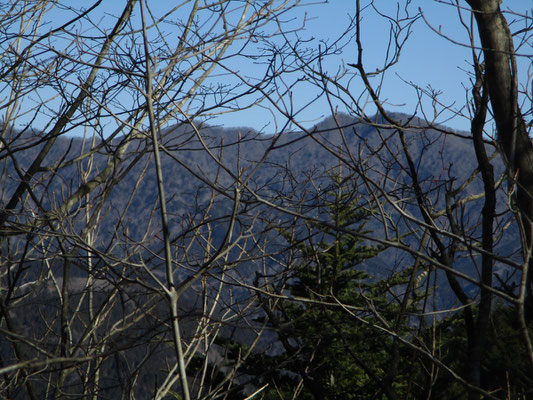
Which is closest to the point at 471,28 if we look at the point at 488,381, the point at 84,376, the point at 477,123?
the point at 477,123

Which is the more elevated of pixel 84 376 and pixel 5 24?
pixel 5 24

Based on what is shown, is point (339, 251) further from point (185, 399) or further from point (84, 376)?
point (185, 399)

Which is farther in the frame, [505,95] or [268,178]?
[268,178]

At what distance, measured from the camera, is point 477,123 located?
241 centimetres

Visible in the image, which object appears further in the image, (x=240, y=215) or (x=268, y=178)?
(x=268, y=178)

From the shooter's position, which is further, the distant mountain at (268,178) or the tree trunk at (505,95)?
the distant mountain at (268,178)

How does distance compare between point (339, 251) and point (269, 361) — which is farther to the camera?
point (339, 251)

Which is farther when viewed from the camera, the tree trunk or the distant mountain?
the distant mountain

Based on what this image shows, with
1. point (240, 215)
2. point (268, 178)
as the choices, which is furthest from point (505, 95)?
point (268, 178)

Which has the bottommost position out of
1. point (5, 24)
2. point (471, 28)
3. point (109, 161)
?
point (109, 161)

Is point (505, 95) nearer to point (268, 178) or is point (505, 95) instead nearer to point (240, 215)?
point (240, 215)

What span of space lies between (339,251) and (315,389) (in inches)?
210

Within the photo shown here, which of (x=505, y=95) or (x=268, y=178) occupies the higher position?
(x=505, y=95)

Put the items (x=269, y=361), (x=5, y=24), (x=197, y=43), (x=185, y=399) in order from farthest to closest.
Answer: (x=269, y=361), (x=5, y=24), (x=197, y=43), (x=185, y=399)
